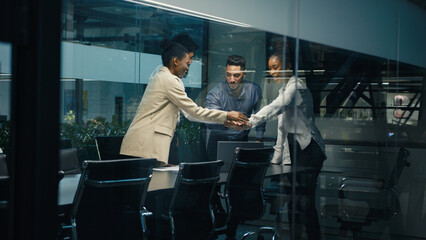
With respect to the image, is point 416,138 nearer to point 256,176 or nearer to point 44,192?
point 256,176

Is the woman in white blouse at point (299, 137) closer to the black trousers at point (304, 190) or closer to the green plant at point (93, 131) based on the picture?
the black trousers at point (304, 190)

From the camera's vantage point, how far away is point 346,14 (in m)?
3.62

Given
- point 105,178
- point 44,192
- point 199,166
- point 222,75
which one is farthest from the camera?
point 222,75

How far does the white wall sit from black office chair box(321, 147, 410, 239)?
71cm

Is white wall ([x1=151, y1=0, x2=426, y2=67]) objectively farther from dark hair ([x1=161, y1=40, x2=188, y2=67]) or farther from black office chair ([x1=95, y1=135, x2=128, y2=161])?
black office chair ([x1=95, y1=135, x2=128, y2=161])

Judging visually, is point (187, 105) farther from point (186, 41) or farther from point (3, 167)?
point (3, 167)

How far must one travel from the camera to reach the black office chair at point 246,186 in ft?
11.5

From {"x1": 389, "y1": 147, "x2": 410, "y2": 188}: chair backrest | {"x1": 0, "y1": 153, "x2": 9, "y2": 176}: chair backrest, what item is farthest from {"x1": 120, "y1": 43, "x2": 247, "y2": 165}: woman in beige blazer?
{"x1": 389, "y1": 147, "x2": 410, "y2": 188}: chair backrest

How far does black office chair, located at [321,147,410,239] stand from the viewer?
3535mm

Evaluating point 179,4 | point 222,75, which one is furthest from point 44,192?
point 179,4

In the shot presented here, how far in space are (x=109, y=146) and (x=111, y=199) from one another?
1.03 metres

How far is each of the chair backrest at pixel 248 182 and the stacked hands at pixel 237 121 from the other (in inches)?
6.2

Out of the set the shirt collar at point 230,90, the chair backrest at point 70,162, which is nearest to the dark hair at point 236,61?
the shirt collar at point 230,90

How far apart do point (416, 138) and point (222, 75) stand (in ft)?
4.48
